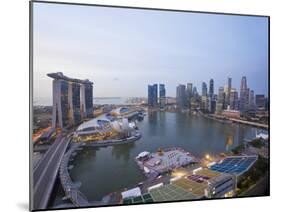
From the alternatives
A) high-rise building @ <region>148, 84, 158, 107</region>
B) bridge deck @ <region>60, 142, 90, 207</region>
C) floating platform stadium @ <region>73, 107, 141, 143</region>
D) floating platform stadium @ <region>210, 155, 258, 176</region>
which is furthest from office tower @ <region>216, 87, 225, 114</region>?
bridge deck @ <region>60, 142, 90, 207</region>

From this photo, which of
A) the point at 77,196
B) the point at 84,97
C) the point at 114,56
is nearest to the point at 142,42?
the point at 114,56

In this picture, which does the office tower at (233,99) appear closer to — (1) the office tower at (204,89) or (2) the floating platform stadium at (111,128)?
(1) the office tower at (204,89)

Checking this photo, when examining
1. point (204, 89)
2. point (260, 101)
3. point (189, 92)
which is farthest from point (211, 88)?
point (260, 101)

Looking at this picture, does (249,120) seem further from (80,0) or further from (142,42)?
(80,0)

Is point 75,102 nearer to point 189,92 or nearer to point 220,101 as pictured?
point 189,92

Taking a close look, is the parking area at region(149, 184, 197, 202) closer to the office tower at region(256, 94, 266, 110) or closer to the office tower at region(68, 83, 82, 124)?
the office tower at region(68, 83, 82, 124)

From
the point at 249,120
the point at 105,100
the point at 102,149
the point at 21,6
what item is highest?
the point at 21,6

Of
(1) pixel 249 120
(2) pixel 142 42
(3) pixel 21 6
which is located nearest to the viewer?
(3) pixel 21 6
